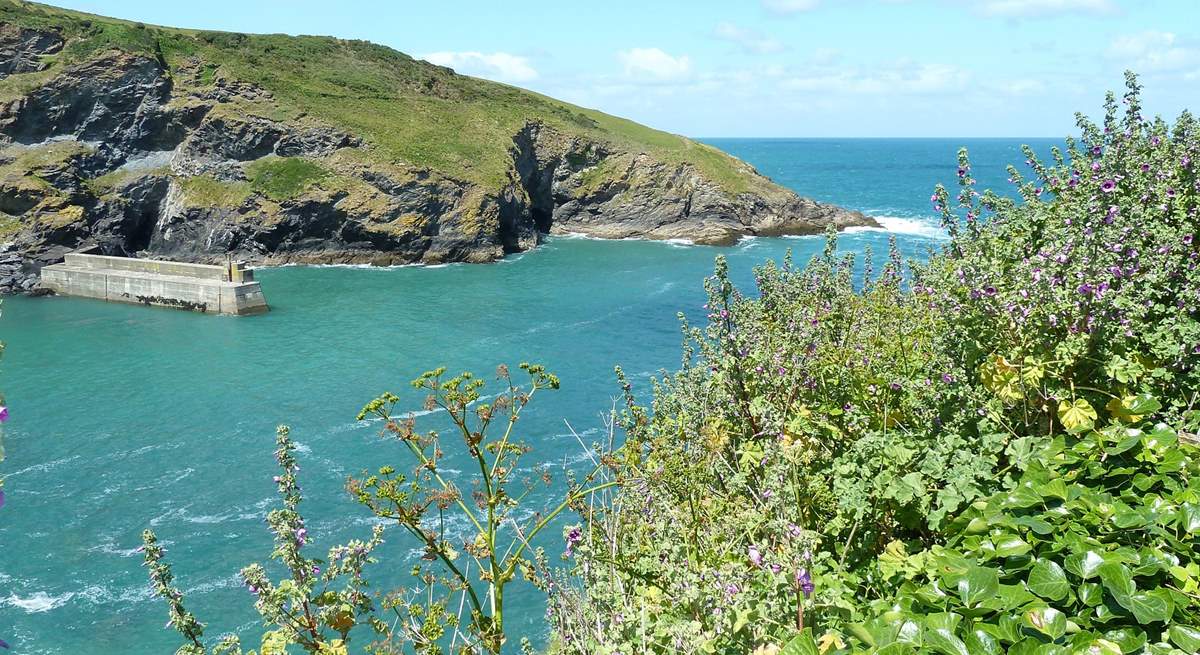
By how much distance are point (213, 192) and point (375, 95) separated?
26656 mm

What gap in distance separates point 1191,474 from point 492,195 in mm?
74500

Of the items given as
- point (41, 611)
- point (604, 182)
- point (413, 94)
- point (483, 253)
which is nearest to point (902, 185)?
point (604, 182)

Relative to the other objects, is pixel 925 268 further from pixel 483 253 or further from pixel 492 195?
pixel 492 195

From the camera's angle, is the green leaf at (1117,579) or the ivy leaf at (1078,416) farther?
the ivy leaf at (1078,416)

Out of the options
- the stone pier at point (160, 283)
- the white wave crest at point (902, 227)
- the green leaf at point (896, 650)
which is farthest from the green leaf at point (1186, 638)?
the white wave crest at point (902, 227)

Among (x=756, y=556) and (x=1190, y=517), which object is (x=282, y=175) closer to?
(x=756, y=556)

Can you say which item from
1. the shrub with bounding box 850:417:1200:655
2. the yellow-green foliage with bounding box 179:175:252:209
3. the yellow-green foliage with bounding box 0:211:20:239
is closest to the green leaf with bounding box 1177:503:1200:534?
the shrub with bounding box 850:417:1200:655

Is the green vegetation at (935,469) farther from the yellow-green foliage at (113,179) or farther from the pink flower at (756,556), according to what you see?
the yellow-green foliage at (113,179)

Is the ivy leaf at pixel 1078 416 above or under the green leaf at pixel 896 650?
above

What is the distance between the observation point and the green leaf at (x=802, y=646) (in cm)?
384

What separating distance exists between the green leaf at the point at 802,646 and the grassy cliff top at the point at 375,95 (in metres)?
76.9

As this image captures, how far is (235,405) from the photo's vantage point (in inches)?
1334

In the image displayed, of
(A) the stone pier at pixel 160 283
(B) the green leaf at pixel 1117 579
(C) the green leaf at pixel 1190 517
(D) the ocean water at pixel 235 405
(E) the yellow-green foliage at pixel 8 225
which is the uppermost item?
(C) the green leaf at pixel 1190 517

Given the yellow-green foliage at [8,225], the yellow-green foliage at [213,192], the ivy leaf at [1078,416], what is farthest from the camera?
the yellow-green foliage at [213,192]
